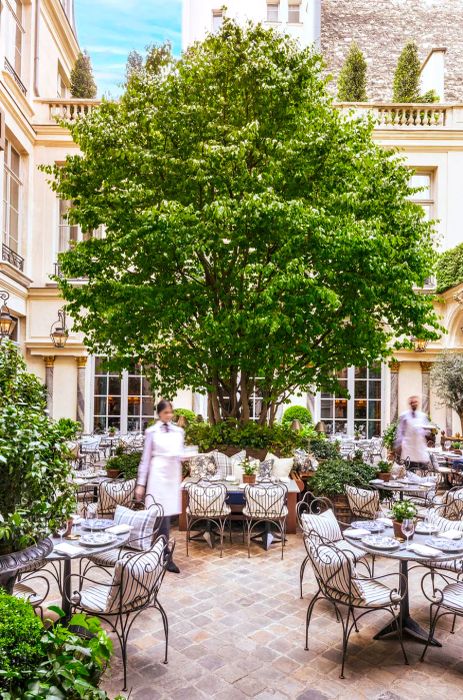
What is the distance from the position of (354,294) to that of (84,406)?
10681mm

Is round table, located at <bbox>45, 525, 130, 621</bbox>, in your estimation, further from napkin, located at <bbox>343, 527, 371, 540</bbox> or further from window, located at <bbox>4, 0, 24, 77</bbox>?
window, located at <bbox>4, 0, 24, 77</bbox>

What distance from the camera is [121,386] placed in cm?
1705

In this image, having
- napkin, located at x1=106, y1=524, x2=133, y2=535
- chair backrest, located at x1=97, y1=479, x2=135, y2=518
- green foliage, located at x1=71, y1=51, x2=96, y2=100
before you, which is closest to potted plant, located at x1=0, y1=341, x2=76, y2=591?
napkin, located at x1=106, y1=524, x2=133, y2=535

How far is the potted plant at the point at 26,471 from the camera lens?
2.76 m

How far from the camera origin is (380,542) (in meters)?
4.79

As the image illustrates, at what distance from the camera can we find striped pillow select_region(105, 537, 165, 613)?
416cm

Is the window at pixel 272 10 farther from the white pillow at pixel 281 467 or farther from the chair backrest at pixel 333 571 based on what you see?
the chair backrest at pixel 333 571

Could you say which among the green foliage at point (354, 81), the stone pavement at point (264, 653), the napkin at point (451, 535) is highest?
the green foliage at point (354, 81)

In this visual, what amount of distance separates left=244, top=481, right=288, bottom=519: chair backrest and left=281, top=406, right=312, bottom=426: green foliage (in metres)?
7.82

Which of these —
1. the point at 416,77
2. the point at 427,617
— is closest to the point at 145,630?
the point at 427,617

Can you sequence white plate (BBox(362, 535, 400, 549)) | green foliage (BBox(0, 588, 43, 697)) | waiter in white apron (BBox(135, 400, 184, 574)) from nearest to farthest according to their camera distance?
green foliage (BBox(0, 588, 43, 697)) < white plate (BBox(362, 535, 400, 549)) < waiter in white apron (BBox(135, 400, 184, 574))

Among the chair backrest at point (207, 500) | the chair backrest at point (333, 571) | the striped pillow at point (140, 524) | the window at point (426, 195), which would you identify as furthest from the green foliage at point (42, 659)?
the window at point (426, 195)

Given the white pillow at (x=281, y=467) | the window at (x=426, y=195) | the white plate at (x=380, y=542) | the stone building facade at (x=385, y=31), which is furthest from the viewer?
the stone building facade at (x=385, y=31)

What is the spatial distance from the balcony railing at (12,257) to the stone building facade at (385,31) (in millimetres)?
16512
